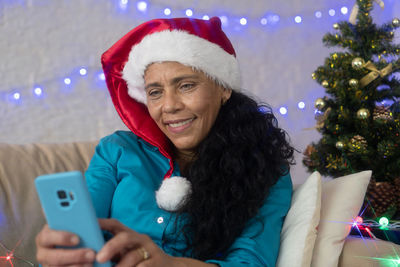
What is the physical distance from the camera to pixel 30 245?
1346 mm

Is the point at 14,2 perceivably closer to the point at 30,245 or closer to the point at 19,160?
the point at 19,160

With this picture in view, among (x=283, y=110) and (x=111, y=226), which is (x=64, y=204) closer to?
(x=111, y=226)

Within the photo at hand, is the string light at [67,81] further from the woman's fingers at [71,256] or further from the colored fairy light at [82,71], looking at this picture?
the woman's fingers at [71,256]

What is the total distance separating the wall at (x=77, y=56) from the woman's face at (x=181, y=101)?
1.26 m

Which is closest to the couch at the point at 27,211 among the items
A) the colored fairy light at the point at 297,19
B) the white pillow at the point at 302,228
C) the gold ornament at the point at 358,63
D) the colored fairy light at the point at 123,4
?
the white pillow at the point at 302,228

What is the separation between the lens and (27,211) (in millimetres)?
1380

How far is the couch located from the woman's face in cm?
50

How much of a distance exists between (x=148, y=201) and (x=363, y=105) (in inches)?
51.4

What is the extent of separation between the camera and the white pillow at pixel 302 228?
115 cm

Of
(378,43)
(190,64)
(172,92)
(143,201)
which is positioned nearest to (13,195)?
(143,201)

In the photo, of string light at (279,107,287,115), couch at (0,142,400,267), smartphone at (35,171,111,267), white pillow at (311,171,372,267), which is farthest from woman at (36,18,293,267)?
string light at (279,107,287,115)

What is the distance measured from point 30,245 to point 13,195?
0.19m

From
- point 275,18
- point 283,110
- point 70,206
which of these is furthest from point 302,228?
point 275,18

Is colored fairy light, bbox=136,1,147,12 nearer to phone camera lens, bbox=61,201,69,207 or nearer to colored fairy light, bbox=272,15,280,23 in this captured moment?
colored fairy light, bbox=272,15,280,23
